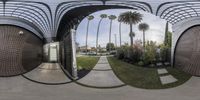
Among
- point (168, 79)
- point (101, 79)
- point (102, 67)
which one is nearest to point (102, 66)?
point (102, 67)

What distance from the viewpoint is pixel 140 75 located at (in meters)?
2.13

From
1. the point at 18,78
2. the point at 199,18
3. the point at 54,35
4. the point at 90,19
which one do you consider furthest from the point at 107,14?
the point at 18,78

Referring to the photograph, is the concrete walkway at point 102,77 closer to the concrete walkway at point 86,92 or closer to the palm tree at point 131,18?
the concrete walkway at point 86,92

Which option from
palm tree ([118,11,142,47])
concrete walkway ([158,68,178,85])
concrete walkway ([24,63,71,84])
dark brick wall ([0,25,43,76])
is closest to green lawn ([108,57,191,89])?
concrete walkway ([158,68,178,85])

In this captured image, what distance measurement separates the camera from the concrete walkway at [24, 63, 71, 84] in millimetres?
2127

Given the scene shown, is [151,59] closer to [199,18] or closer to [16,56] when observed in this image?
[199,18]

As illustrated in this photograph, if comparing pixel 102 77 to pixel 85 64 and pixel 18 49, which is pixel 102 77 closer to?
pixel 85 64

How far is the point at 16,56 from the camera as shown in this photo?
203 centimetres

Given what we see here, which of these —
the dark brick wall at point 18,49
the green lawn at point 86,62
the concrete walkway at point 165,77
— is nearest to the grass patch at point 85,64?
the green lawn at point 86,62

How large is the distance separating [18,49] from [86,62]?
478mm

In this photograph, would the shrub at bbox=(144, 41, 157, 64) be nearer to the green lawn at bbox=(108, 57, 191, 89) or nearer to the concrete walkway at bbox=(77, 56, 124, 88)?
the green lawn at bbox=(108, 57, 191, 89)

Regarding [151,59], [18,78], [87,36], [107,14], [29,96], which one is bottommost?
[29,96]

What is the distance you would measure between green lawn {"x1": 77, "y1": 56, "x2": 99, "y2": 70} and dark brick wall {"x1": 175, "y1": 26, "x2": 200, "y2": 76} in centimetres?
58

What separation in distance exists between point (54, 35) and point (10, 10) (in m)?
0.36
